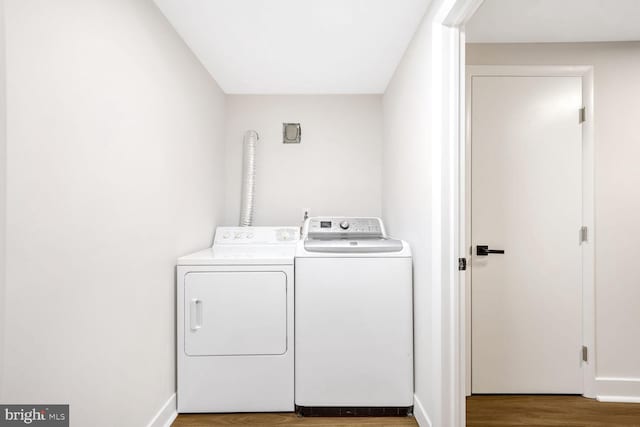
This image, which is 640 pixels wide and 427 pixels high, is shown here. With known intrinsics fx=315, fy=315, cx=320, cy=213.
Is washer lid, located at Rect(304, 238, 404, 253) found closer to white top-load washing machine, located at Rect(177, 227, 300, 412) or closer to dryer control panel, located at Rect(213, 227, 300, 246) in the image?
white top-load washing machine, located at Rect(177, 227, 300, 412)

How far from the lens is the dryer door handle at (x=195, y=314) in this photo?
6.12 ft

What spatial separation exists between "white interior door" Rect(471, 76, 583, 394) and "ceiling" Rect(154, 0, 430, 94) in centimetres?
75

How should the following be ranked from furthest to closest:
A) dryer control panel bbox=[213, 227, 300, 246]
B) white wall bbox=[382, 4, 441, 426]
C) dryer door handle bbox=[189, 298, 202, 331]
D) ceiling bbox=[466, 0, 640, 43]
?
dryer control panel bbox=[213, 227, 300, 246], dryer door handle bbox=[189, 298, 202, 331], ceiling bbox=[466, 0, 640, 43], white wall bbox=[382, 4, 441, 426]

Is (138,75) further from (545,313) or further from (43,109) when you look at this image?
(545,313)

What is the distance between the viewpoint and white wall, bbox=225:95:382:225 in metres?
2.89

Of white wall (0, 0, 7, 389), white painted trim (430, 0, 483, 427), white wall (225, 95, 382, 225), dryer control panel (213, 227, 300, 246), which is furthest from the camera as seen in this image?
white wall (225, 95, 382, 225)

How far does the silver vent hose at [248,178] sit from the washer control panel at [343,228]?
593mm

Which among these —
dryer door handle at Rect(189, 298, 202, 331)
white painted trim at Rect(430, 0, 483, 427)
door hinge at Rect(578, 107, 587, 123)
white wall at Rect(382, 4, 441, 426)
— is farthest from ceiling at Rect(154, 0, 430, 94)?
dryer door handle at Rect(189, 298, 202, 331)

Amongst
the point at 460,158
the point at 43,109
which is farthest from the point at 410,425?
the point at 43,109

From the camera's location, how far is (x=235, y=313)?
1.88 m

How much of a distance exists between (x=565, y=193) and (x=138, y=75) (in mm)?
2626

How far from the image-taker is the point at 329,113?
290 cm

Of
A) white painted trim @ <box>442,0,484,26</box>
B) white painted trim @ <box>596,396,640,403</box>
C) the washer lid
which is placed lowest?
white painted trim @ <box>596,396,640,403</box>

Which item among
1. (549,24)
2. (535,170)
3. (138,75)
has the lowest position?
(535,170)
